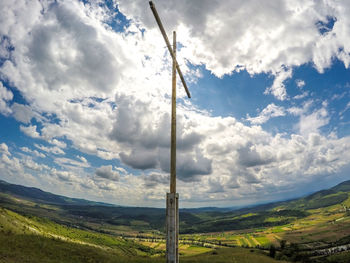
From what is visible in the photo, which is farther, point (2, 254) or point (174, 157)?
point (2, 254)

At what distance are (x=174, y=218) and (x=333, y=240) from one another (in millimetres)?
255932

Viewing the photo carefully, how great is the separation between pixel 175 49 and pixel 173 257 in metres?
10.2

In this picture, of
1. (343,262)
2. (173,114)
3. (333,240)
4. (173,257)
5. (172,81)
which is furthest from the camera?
(333,240)

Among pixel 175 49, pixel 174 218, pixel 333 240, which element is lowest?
pixel 333 240

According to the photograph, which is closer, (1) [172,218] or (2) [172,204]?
(1) [172,218]

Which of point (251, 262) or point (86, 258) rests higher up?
point (86, 258)

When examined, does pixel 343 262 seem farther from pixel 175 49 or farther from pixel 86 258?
pixel 175 49

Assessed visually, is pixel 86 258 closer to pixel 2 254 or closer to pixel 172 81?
pixel 2 254

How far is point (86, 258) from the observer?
37594mm

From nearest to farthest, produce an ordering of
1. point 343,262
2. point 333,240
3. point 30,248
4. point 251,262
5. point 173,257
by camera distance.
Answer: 1. point 173,257
2. point 30,248
3. point 251,262
4. point 343,262
5. point 333,240

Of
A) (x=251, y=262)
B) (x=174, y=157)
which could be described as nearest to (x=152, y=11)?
(x=174, y=157)

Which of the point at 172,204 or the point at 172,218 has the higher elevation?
the point at 172,204

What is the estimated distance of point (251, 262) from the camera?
5353 centimetres

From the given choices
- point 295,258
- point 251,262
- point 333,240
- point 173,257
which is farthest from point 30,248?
point 333,240
